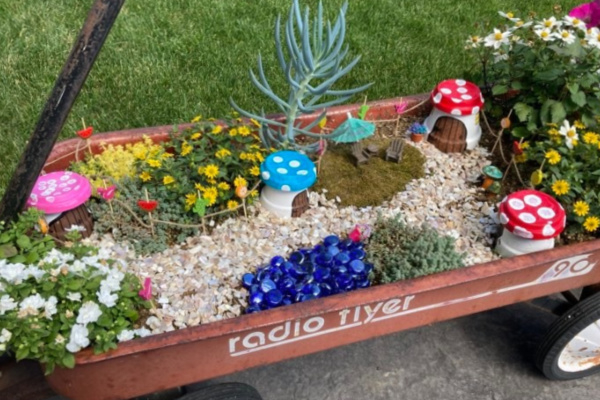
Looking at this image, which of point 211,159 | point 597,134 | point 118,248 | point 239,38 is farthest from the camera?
point 239,38

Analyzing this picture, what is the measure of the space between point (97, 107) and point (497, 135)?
1.94 m

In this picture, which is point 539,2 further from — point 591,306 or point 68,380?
point 68,380

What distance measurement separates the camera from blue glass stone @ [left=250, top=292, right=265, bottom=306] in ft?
5.29

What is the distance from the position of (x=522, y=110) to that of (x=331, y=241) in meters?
0.90

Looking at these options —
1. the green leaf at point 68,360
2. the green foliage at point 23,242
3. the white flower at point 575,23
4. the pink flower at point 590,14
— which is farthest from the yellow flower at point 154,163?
the pink flower at point 590,14

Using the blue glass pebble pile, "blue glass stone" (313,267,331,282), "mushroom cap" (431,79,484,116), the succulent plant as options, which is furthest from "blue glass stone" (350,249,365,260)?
"mushroom cap" (431,79,484,116)

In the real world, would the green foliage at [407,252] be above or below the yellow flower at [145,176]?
below

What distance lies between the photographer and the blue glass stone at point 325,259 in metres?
1.73

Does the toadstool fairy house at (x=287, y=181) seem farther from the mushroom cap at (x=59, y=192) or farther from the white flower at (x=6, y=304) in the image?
the white flower at (x=6, y=304)

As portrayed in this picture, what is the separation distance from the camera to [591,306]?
5.94 ft

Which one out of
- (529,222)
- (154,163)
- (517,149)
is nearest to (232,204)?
(154,163)

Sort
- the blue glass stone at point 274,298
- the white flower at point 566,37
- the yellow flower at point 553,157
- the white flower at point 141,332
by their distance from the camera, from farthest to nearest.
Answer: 1. the white flower at point 566,37
2. the yellow flower at point 553,157
3. the blue glass stone at point 274,298
4. the white flower at point 141,332

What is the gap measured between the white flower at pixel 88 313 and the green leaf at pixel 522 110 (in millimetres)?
1575

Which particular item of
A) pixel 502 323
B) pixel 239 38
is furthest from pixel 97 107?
pixel 502 323
